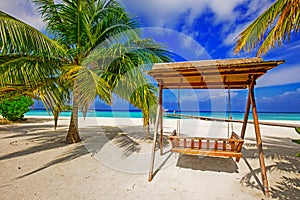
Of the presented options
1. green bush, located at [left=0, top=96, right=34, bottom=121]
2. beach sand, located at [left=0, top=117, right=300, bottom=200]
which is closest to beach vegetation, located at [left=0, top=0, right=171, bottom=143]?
beach sand, located at [left=0, top=117, right=300, bottom=200]

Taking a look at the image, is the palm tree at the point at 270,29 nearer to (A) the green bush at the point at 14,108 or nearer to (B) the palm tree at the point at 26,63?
(B) the palm tree at the point at 26,63

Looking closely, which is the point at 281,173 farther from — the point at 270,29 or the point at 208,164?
the point at 270,29

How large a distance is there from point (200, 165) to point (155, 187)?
5.24 feet

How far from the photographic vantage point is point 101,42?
545 cm

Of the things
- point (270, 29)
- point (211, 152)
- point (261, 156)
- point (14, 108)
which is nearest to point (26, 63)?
point (211, 152)

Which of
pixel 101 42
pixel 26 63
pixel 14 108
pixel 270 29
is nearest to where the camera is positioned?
pixel 26 63

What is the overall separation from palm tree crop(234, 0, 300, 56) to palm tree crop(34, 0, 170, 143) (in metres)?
2.37

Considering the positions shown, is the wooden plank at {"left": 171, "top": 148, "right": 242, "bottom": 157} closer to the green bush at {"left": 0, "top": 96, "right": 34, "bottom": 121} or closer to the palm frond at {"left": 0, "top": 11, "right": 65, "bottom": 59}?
the palm frond at {"left": 0, "top": 11, "right": 65, "bottom": 59}

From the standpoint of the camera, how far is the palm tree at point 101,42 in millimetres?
4738

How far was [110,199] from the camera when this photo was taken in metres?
2.52

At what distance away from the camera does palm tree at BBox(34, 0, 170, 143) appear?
15.5 ft

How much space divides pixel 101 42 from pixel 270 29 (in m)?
4.78

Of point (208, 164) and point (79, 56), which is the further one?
point (79, 56)

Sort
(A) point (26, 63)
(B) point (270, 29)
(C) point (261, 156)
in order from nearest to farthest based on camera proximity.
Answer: (C) point (261, 156)
(A) point (26, 63)
(B) point (270, 29)
